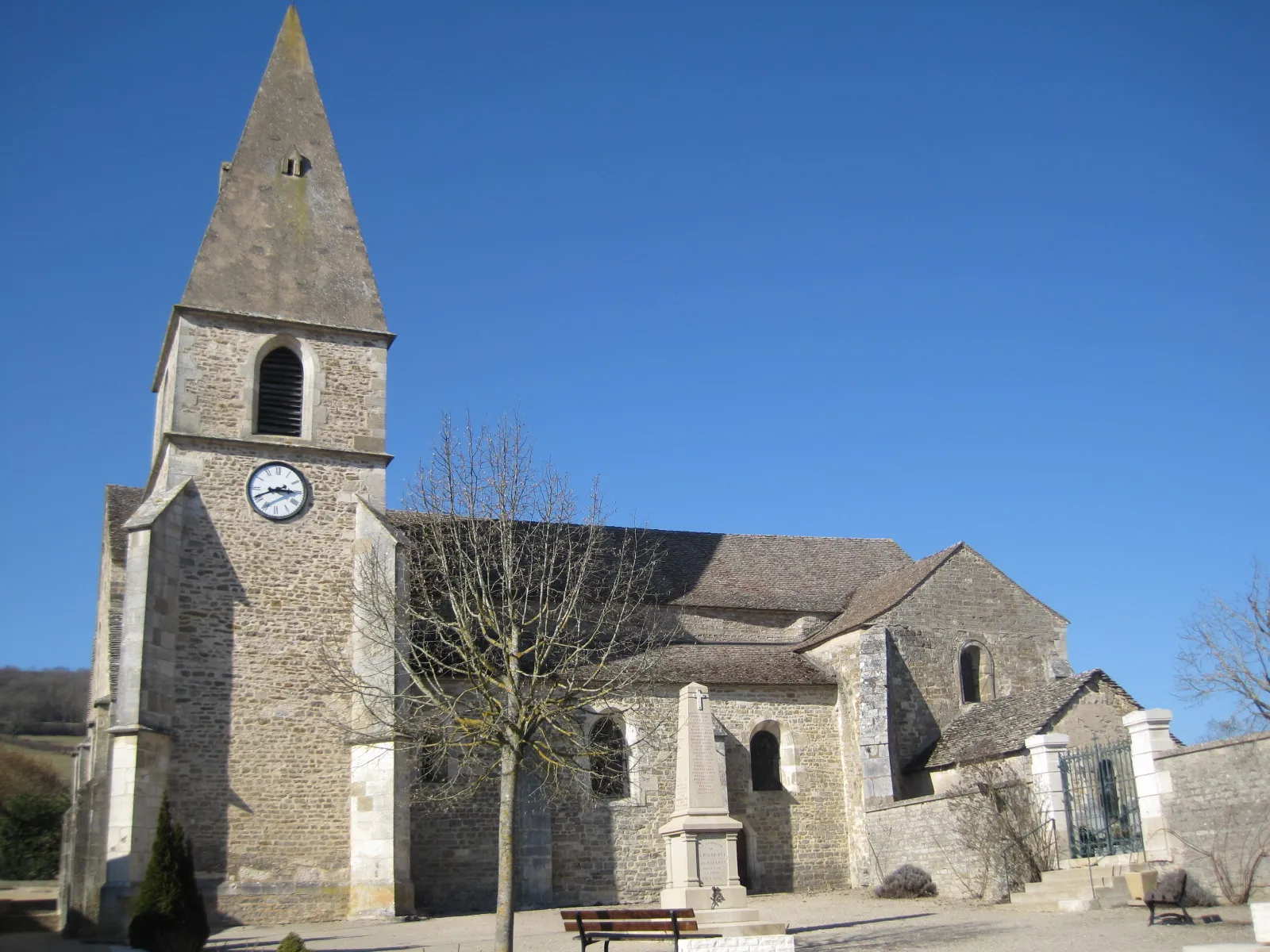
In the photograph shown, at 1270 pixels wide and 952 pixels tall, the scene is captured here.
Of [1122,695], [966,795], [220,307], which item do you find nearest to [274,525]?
[220,307]

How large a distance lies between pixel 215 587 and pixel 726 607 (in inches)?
428

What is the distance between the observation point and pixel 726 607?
26.0 m

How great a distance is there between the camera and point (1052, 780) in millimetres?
17469

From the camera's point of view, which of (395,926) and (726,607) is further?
(726,607)

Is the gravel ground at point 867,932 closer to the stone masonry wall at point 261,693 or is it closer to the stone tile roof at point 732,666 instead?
the stone masonry wall at point 261,693

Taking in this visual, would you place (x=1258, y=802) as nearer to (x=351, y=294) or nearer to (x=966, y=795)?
(x=966, y=795)

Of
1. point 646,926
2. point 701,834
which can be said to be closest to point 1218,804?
point 701,834

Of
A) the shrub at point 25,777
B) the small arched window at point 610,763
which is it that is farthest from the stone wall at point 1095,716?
the shrub at point 25,777

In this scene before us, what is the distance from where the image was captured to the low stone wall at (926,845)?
19062mm

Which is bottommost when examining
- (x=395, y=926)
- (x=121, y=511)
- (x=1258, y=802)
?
(x=395, y=926)

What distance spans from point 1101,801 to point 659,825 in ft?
27.8

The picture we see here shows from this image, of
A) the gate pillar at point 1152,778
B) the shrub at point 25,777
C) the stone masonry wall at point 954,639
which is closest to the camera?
the gate pillar at point 1152,778

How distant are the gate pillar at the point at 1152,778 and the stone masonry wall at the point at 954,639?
24.9ft

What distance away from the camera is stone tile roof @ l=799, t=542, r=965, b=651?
23859 millimetres
